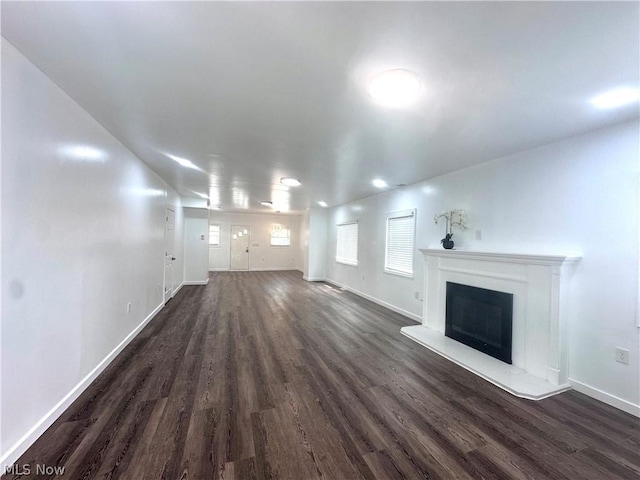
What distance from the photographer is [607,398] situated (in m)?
2.37

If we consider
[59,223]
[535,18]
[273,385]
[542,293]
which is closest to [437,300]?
[542,293]

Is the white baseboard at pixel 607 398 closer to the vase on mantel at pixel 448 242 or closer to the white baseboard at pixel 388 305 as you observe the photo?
Answer: the vase on mantel at pixel 448 242

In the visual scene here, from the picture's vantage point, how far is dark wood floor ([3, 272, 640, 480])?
1624mm

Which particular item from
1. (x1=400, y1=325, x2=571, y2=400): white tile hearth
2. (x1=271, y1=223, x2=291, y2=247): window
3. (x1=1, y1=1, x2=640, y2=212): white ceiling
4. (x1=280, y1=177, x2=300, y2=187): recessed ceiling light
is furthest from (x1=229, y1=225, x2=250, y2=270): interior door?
(x1=400, y1=325, x2=571, y2=400): white tile hearth

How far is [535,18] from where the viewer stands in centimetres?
123

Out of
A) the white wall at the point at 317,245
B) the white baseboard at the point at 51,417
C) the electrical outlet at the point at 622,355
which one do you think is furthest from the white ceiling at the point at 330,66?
the white wall at the point at 317,245

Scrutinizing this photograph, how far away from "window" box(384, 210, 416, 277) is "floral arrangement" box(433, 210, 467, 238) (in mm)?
736

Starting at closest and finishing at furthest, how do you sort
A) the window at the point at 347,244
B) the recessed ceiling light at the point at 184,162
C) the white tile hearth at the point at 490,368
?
the white tile hearth at the point at 490,368 < the recessed ceiling light at the point at 184,162 < the window at the point at 347,244

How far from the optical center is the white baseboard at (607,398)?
7.28ft

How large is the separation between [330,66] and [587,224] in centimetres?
277

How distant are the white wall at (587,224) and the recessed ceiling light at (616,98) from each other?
1.59ft

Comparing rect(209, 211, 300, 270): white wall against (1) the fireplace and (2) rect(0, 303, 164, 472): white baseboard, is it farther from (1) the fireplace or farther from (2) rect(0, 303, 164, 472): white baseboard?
(1) the fireplace

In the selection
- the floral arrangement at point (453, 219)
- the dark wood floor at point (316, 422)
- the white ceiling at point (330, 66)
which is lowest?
the dark wood floor at point (316, 422)

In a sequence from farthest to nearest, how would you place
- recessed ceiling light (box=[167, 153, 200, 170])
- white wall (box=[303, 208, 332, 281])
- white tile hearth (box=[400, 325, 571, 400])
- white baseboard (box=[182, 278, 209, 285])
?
1. white wall (box=[303, 208, 332, 281])
2. white baseboard (box=[182, 278, 209, 285])
3. recessed ceiling light (box=[167, 153, 200, 170])
4. white tile hearth (box=[400, 325, 571, 400])
